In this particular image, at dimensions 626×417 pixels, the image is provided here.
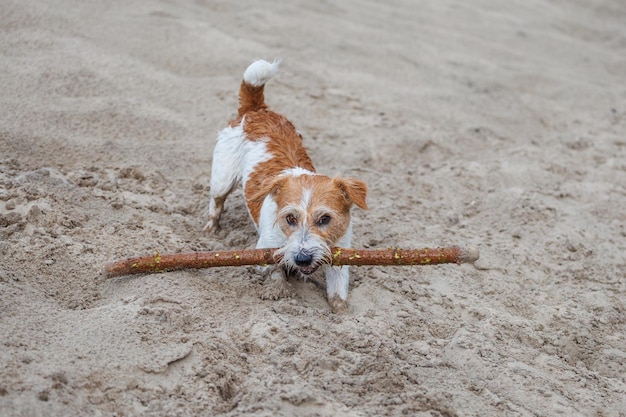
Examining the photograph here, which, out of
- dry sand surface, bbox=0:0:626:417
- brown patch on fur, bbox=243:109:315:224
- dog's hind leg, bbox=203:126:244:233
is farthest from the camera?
dog's hind leg, bbox=203:126:244:233

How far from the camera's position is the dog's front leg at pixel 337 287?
422 centimetres

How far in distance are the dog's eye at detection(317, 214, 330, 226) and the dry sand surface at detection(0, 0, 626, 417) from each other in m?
0.52

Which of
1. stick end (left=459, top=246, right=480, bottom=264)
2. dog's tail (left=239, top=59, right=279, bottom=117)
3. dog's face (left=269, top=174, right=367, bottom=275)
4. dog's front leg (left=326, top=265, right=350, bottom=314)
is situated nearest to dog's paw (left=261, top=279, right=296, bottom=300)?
dog's face (left=269, top=174, right=367, bottom=275)

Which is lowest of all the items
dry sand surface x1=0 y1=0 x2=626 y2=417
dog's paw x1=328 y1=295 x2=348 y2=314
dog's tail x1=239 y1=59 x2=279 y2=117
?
dog's paw x1=328 y1=295 x2=348 y2=314

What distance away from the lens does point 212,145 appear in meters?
6.18

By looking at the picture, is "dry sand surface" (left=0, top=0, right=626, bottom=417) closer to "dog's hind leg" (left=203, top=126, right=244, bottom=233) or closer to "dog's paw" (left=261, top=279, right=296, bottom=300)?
"dog's paw" (left=261, top=279, right=296, bottom=300)

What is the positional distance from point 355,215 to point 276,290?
4.86 ft

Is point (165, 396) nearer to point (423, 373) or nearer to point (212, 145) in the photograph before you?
point (423, 373)

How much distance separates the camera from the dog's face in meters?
3.99

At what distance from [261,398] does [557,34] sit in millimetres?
9917

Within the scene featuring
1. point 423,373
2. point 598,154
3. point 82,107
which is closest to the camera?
point 423,373

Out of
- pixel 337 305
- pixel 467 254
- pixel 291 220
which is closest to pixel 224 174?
pixel 291 220

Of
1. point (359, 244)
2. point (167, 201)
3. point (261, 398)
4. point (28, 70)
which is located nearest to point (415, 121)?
point (359, 244)

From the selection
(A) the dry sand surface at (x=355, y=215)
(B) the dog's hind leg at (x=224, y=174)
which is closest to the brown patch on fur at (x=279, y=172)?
(B) the dog's hind leg at (x=224, y=174)
